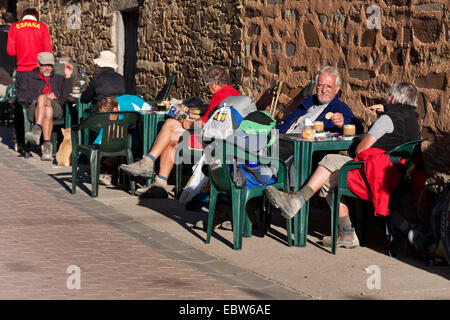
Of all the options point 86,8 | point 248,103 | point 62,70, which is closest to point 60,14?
point 86,8

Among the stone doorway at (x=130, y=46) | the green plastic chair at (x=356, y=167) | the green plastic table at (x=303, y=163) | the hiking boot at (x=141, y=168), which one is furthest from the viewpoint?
the stone doorway at (x=130, y=46)

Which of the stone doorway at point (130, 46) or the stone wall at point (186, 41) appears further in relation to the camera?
the stone doorway at point (130, 46)

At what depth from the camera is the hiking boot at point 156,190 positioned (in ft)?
27.6

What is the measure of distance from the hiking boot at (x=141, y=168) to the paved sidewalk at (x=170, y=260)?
0.96 feet

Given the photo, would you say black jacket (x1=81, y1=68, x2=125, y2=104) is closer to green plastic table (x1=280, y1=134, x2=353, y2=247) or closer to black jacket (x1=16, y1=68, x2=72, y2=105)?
black jacket (x1=16, y1=68, x2=72, y2=105)

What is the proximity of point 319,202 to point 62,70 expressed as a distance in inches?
207

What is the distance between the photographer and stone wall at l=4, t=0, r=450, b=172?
22.0 feet

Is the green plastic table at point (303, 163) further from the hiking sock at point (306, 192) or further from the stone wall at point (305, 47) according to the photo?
the stone wall at point (305, 47)

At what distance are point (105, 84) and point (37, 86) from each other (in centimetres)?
176

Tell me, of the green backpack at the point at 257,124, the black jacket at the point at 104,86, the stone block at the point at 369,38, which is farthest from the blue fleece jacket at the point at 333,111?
the black jacket at the point at 104,86

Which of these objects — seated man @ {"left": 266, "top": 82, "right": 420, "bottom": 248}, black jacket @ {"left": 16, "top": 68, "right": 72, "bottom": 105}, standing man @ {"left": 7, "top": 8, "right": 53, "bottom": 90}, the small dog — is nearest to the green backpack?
seated man @ {"left": 266, "top": 82, "right": 420, "bottom": 248}

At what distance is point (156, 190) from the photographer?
8.42 meters

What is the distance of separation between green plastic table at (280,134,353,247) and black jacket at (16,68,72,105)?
554 cm
